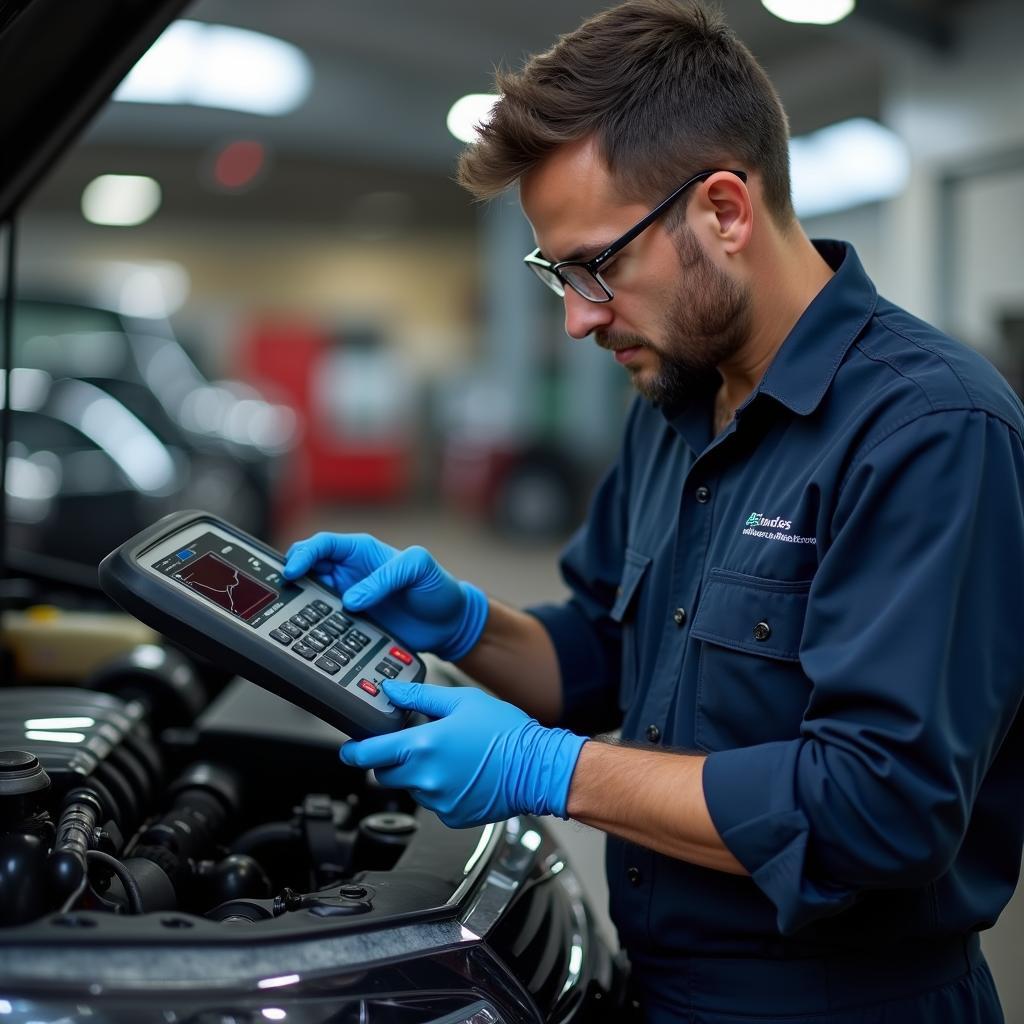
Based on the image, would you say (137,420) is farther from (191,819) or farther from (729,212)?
(729,212)

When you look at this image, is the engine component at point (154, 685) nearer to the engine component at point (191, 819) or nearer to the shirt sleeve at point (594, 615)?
the engine component at point (191, 819)

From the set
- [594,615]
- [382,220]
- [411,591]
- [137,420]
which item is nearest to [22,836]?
[411,591]

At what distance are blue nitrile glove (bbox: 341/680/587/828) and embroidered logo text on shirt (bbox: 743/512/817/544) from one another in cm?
27

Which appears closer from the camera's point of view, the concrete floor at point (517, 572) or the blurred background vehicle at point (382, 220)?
the concrete floor at point (517, 572)

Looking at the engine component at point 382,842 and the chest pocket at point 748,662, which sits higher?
the chest pocket at point 748,662

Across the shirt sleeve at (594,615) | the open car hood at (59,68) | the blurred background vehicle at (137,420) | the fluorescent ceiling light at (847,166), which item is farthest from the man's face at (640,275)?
the fluorescent ceiling light at (847,166)

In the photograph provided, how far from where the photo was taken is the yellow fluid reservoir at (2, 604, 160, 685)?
→ 6.56 ft

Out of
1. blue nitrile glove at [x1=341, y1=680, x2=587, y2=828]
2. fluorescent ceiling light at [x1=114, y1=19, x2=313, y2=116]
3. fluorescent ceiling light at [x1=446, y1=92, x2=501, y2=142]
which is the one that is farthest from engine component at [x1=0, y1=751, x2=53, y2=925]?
fluorescent ceiling light at [x1=114, y1=19, x2=313, y2=116]

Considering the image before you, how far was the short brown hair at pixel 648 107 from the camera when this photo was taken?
1.12m

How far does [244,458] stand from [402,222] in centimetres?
833

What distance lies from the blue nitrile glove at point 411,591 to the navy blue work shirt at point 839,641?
8.2 inches

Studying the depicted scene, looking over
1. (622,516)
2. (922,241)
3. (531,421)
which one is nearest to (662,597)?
(622,516)

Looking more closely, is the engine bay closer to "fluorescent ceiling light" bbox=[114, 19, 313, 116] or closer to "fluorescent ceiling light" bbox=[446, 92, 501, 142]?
"fluorescent ceiling light" bbox=[446, 92, 501, 142]

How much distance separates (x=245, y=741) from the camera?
1550mm
